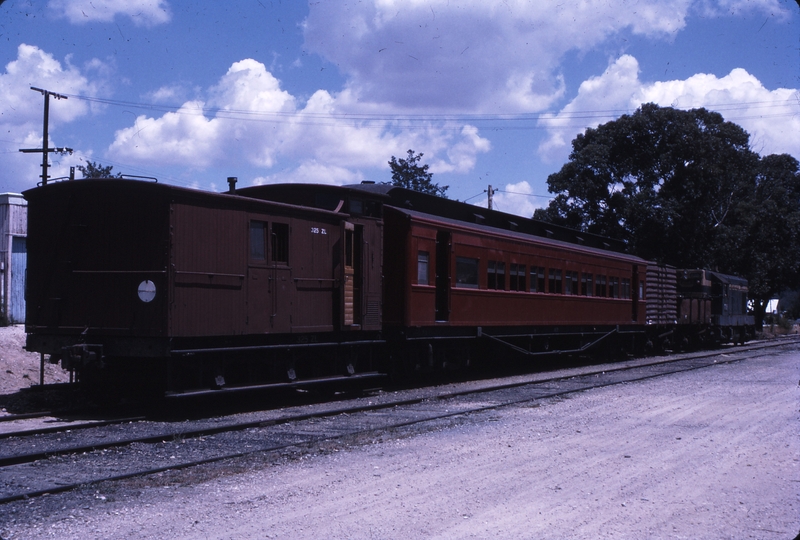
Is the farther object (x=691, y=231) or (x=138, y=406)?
(x=691, y=231)

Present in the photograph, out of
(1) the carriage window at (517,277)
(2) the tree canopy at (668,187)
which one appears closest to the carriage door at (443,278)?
(1) the carriage window at (517,277)

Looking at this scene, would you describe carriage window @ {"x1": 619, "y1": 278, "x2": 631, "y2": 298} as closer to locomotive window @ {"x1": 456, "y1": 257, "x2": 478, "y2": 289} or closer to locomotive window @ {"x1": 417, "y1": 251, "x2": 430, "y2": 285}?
locomotive window @ {"x1": 456, "y1": 257, "x2": 478, "y2": 289}

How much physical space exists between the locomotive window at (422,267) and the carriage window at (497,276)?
2423 millimetres

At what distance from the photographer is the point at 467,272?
1625cm

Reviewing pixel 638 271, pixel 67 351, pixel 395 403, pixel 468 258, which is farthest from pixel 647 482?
pixel 638 271

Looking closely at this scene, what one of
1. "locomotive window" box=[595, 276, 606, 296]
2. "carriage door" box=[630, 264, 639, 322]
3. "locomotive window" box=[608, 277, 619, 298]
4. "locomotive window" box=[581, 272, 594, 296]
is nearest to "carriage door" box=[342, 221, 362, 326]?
"locomotive window" box=[581, 272, 594, 296]

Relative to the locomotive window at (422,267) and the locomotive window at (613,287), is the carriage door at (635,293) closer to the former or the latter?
the locomotive window at (613,287)

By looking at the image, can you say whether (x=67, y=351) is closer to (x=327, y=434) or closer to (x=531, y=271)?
(x=327, y=434)

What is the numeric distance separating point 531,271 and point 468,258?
3.33 metres

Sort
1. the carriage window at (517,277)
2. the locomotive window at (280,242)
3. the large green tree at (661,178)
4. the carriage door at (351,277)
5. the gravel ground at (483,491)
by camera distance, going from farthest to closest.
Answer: the large green tree at (661,178), the carriage window at (517,277), the carriage door at (351,277), the locomotive window at (280,242), the gravel ground at (483,491)

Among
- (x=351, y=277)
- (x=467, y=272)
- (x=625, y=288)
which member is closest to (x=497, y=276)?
(x=467, y=272)

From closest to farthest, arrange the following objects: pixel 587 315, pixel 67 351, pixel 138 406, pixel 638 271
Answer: pixel 67 351, pixel 138 406, pixel 587 315, pixel 638 271

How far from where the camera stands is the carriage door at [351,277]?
43.8 feet

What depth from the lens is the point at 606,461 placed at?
7.83 meters
